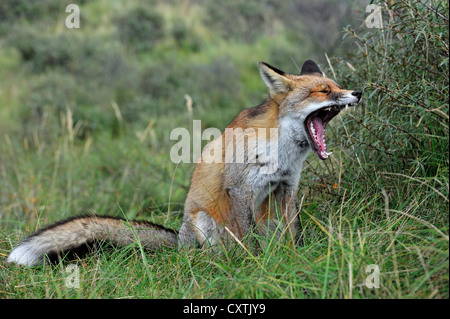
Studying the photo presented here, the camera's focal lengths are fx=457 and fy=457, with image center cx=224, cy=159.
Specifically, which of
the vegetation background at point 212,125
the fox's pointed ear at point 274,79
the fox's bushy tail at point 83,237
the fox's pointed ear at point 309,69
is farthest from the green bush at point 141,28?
the fox's bushy tail at point 83,237

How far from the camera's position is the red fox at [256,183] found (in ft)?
13.8

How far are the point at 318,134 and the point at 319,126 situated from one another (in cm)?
9

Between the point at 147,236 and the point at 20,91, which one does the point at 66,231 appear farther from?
the point at 20,91

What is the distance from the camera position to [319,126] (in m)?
4.31

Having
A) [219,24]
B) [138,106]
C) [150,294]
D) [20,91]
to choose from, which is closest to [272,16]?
[219,24]

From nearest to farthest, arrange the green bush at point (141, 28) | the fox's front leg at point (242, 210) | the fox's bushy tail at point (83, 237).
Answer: the fox's bushy tail at point (83, 237) < the fox's front leg at point (242, 210) < the green bush at point (141, 28)

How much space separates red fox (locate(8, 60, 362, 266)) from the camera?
4195mm

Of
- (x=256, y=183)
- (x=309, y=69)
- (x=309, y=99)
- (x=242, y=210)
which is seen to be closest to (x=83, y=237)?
(x=242, y=210)

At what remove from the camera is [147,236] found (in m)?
4.45

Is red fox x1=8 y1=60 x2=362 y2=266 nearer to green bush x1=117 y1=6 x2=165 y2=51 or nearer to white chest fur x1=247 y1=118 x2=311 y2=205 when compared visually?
white chest fur x1=247 y1=118 x2=311 y2=205

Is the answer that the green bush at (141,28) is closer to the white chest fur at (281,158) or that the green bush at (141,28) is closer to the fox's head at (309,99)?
the fox's head at (309,99)
